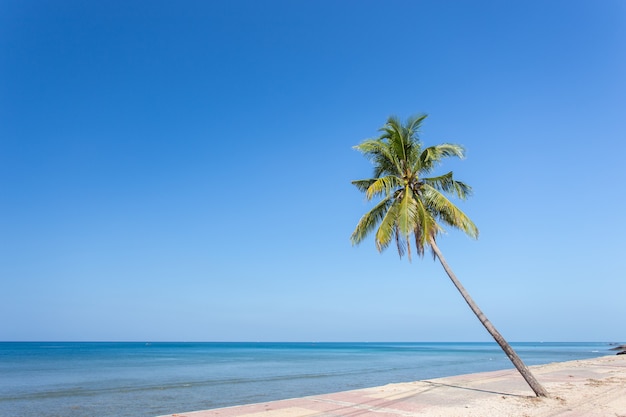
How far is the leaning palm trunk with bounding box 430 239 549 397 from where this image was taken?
43.9ft

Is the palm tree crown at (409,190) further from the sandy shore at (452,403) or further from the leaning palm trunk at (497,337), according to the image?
the sandy shore at (452,403)

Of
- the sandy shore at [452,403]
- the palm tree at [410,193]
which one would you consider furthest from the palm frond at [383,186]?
the sandy shore at [452,403]

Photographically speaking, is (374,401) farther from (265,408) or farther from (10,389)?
(10,389)

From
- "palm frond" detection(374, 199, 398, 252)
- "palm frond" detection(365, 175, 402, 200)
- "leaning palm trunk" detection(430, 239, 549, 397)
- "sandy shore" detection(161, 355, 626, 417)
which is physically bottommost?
"sandy shore" detection(161, 355, 626, 417)

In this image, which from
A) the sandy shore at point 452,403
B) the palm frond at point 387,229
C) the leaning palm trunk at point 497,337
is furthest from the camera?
the palm frond at point 387,229

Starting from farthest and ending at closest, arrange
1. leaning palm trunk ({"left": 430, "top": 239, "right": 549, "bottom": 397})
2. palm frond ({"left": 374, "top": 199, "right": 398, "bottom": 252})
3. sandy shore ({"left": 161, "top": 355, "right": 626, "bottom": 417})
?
1. palm frond ({"left": 374, "top": 199, "right": 398, "bottom": 252})
2. leaning palm trunk ({"left": 430, "top": 239, "right": 549, "bottom": 397})
3. sandy shore ({"left": 161, "top": 355, "right": 626, "bottom": 417})

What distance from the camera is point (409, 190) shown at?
14.7 m

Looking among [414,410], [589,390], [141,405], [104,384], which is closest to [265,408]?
[414,410]

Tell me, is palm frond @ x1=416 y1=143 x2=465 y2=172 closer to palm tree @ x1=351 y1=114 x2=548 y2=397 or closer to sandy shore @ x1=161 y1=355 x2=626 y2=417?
palm tree @ x1=351 y1=114 x2=548 y2=397

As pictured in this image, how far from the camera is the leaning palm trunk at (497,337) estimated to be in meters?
13.4

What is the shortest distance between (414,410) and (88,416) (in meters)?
11.5

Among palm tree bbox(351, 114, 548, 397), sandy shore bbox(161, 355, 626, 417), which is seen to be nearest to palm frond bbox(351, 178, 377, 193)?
palm tree bbox(351, 114, 548, 397)

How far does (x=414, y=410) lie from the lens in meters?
12.0

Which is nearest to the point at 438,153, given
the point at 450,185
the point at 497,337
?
the point at 450,185
